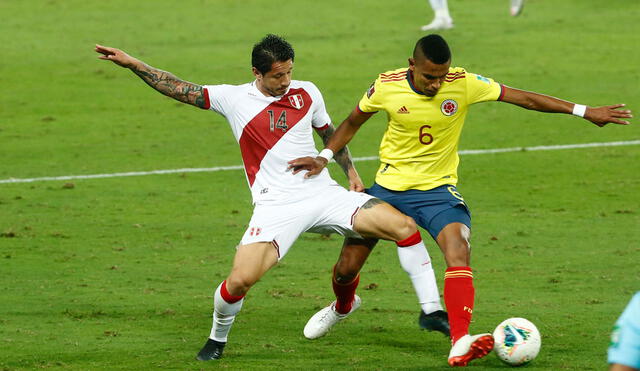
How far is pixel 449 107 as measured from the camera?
8891mm

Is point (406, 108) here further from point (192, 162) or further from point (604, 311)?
point (192, 162)

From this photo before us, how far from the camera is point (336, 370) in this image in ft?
27.6

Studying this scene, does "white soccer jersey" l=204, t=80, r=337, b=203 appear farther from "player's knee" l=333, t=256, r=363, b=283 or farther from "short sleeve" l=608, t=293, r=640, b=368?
"short sleeve" l=608, t=293, r=640, b=368

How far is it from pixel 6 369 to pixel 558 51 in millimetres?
16361

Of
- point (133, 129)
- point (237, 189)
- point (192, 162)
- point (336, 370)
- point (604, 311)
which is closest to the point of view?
point (336, 370)

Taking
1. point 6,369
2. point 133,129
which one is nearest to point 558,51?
point 133,129

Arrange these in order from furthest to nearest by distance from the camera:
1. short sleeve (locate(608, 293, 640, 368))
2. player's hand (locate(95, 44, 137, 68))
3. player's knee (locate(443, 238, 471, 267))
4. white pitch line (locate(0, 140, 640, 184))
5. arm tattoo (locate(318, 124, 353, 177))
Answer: white pitch line (locate(0, 140, 640, 184))
arm tattoo (locate(318, 124, 353, 177))
player's hand (locate(95, 44, 137, 68))
player's knee (locate(443, 238, 471, 267))
short sleeve (locate(608, 293, 640, 368))

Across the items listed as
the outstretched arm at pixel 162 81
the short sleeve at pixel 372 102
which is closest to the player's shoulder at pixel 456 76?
the short sleeve at pixel 372 102

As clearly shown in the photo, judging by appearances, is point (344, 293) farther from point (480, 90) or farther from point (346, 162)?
point (480, 90)

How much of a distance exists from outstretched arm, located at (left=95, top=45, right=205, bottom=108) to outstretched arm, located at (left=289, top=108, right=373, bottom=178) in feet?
2.79

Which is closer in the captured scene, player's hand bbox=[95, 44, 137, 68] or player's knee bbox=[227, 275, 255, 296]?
player's knee bbox=[227, 275, 255, 296]

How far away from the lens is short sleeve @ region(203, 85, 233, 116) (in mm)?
9172

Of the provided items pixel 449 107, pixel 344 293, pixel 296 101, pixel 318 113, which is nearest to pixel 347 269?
pixel 344 293

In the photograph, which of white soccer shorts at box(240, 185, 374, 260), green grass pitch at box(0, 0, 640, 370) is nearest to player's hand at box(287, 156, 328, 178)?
white soccer shorts at box(240, 185, 374, 260)
